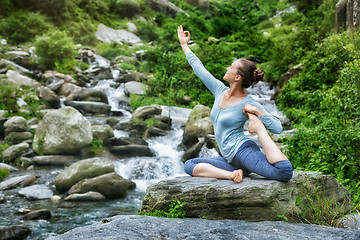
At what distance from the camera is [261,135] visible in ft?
9.03

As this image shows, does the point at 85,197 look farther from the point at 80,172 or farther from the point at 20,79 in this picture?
the point at 20,79

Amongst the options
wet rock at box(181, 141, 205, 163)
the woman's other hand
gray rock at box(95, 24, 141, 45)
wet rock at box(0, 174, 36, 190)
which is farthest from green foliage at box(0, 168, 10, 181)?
gray rock at box(95, 24, 141, 45)

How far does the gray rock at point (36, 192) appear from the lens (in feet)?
21.4

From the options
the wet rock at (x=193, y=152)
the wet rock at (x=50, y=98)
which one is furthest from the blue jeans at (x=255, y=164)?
the wet rock at (x=50, y=98)

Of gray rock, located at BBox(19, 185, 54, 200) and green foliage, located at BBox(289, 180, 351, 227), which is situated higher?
green foliage, located at BBox(289, 180, 351, 227)

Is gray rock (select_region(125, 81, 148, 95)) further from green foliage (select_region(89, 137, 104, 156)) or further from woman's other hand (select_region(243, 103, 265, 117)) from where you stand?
woman's other hand (select_region(243, 103, 265, 117))

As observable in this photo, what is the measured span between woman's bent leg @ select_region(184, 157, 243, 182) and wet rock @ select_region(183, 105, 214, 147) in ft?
20.3

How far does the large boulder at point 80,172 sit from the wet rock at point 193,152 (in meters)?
2.40

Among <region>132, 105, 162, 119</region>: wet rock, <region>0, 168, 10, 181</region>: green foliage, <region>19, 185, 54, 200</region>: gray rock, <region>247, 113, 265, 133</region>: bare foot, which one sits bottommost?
<region>0, 168, 10, 181</region>: green foliage

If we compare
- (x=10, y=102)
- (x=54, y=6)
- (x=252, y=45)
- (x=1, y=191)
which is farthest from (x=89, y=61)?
(x=1, y=191)

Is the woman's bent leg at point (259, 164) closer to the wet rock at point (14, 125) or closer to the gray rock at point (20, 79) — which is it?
the wet rock at point (14, 125)

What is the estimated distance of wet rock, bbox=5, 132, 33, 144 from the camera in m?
9.33

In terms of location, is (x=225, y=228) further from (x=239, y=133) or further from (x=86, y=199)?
(x=86, y=199)

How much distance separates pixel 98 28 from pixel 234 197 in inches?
1007
